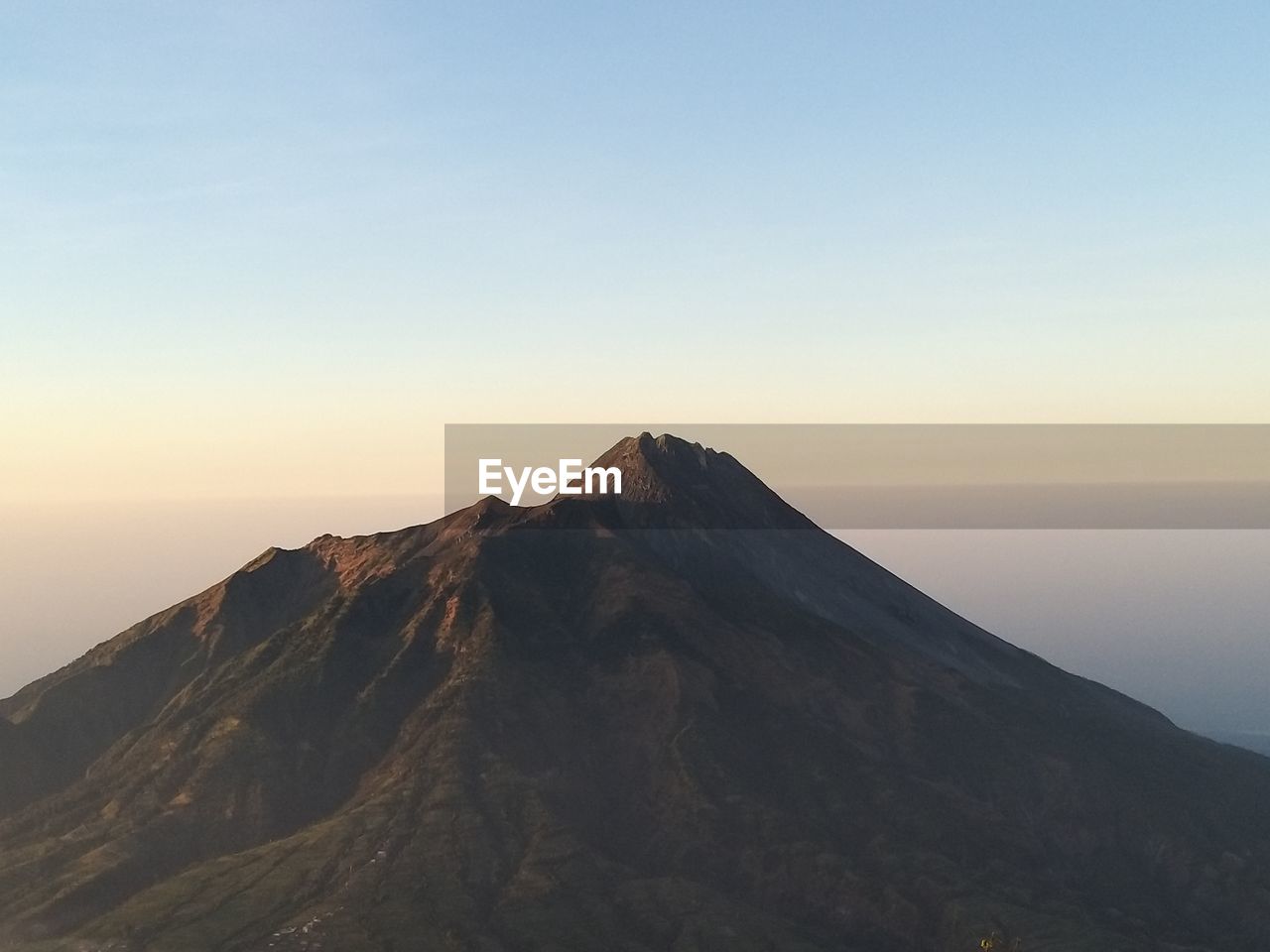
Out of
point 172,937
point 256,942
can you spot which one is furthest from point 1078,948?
point 172,937

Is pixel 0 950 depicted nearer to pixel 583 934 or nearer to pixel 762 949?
pixel 583 934

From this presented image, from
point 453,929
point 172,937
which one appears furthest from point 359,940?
point 172,937

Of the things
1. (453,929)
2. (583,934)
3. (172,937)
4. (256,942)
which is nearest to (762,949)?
(583,934)

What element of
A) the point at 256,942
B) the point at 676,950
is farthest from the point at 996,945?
the point at 256,942

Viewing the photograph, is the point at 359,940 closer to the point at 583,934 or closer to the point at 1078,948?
the point at 583,934

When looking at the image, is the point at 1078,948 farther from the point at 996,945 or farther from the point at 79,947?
the point at 79,947
